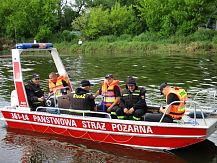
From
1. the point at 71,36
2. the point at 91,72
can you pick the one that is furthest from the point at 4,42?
the point at 91,72

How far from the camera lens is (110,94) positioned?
11.5 meters

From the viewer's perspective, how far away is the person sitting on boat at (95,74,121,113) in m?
11.3

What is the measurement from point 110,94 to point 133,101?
Answer: 1093mm

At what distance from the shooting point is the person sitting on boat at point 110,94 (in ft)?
37.2

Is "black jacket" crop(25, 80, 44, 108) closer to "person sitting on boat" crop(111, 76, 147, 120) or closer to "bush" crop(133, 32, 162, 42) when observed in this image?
"person sitting on boat" crop(111, 76, 147, 120)

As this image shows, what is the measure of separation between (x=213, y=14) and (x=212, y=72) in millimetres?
28771

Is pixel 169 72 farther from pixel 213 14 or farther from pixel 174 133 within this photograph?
pixel 213 14

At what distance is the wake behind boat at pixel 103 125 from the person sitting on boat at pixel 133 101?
0.46m

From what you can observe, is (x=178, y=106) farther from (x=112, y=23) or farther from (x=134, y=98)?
(x=112, y=23)

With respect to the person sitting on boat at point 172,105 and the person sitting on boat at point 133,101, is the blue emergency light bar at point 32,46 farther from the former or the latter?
Answer: the person sitting on boat at point 172,105

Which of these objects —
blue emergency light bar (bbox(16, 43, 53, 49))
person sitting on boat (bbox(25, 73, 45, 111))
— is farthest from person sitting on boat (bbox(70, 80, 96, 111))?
blue emergency light bar (bbox(16, 43, 53, 49))

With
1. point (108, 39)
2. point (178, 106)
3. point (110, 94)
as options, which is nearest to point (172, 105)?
point (178, 106)

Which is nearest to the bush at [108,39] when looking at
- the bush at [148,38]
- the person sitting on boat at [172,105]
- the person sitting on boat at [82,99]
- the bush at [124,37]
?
the bush at [124,37]

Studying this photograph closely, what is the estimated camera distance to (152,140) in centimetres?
1020
